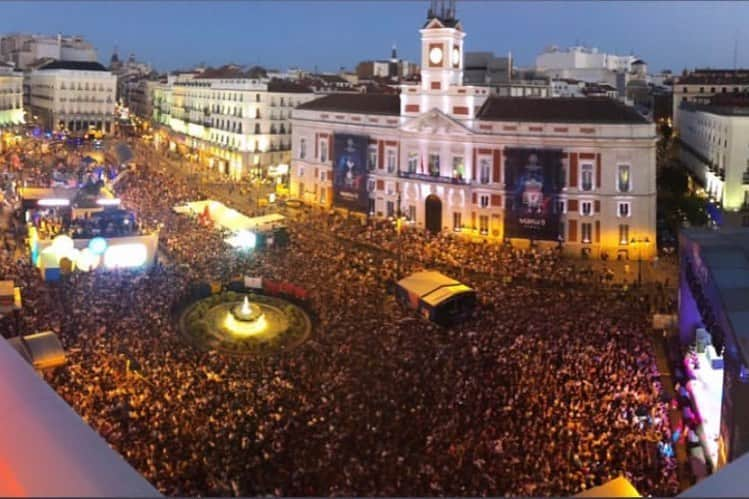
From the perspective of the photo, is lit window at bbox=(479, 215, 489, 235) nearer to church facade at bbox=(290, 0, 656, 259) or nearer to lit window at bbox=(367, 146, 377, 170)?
church facade at bbox=(290, 0, 656, 259)

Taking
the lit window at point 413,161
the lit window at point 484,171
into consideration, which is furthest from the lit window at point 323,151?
the lit window at point 484,171

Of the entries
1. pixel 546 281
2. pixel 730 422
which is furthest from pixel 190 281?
pixel 730 422

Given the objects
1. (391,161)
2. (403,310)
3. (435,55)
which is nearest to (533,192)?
(391,161)

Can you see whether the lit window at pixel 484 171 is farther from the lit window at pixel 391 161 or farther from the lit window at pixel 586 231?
the lit window at pixel 391 161

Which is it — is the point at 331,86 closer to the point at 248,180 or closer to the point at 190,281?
the point at 248,180

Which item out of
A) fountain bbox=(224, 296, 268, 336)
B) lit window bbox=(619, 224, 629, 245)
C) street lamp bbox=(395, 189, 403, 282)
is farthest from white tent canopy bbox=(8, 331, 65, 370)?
lit window bbox=(619, 224, 629, 245)

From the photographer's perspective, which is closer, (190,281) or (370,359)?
(370,359)

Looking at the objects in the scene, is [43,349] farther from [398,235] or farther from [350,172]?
[350,172]

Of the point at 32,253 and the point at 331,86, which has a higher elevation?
the point at 331,86
